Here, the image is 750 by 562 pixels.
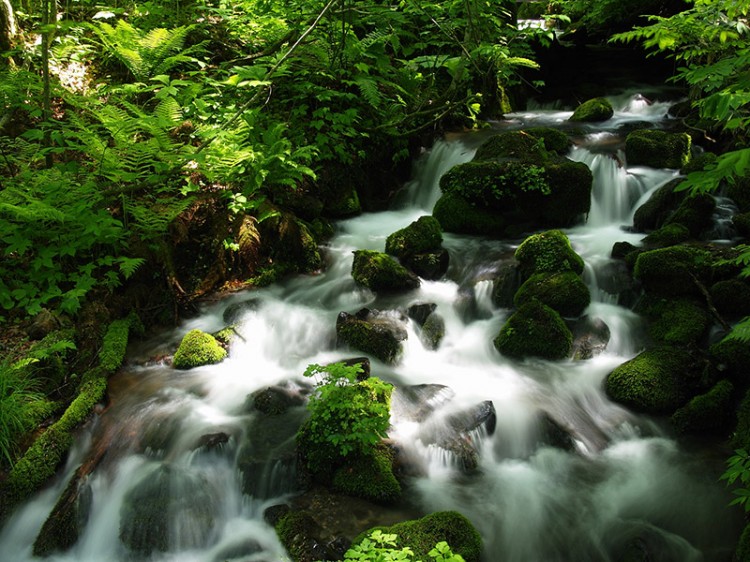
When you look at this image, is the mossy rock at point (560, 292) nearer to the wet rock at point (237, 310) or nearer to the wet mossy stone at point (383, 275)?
the wet mossy stone at point (383, 275)

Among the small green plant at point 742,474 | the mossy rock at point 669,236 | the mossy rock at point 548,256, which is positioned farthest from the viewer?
the mossy rock at point 669,236

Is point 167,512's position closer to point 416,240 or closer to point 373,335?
point 373,335

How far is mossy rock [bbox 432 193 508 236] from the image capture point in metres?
8.28

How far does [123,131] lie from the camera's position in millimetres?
5617

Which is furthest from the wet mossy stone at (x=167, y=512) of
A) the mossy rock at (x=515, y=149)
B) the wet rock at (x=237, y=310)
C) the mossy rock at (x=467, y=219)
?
the mossy rock at (x=515, y=149)

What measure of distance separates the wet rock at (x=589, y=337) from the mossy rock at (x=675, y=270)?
0.85 metres

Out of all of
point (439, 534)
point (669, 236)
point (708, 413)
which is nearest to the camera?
point (439, 534)

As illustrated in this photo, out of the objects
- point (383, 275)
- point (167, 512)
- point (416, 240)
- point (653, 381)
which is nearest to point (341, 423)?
point (167, 512)

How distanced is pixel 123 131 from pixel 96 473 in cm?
359

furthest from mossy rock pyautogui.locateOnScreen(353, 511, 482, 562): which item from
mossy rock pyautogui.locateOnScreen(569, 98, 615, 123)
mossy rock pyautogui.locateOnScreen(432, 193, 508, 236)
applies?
mossy rock pyautogui.locateOnScreen(569, 98, 615, 123)

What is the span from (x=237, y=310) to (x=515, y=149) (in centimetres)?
545

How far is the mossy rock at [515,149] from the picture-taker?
28.0 feet

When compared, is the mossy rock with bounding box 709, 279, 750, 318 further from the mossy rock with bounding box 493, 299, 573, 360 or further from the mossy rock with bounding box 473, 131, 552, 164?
the mossy rock with bounding box 473, 131, 552, 164

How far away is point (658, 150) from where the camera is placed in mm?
9164
